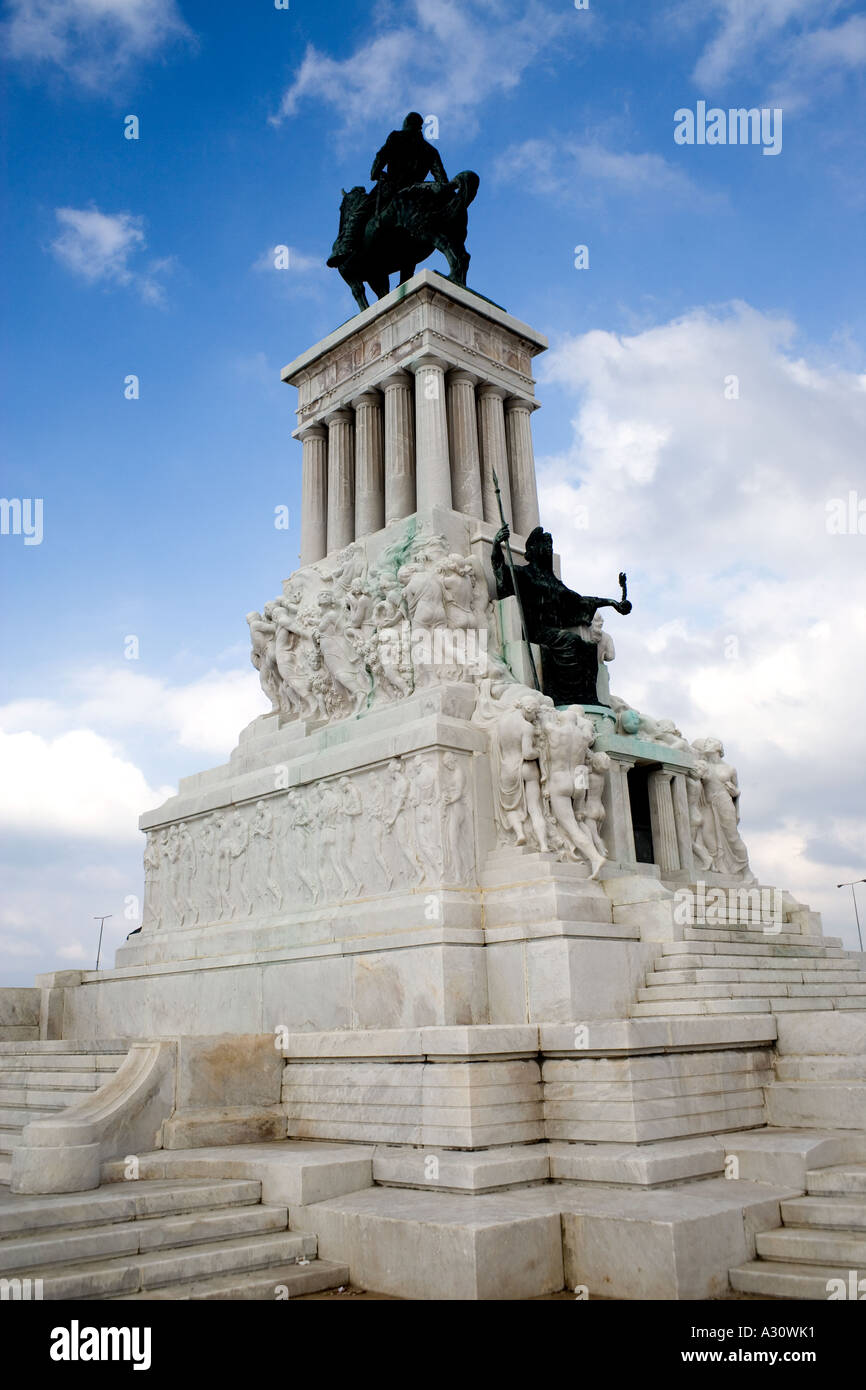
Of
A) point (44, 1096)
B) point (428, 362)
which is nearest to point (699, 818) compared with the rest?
point (428, 362)

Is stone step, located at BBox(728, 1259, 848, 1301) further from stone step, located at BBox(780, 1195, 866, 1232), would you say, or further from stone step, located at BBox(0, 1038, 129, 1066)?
stone step, located at BBox(0, 1038, 129, 1066)

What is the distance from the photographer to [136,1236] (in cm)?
877

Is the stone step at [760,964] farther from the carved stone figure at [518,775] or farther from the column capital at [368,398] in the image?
the column capital at [368,398]

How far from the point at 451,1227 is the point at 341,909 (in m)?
8.45

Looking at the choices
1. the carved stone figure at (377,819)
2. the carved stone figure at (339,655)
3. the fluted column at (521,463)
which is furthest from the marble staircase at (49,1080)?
the fluted column at (521,463)

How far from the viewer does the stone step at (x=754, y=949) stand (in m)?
14.6

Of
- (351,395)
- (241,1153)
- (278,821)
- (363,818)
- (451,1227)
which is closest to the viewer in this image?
(451,1227)

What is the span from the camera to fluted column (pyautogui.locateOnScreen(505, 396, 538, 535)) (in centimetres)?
2189

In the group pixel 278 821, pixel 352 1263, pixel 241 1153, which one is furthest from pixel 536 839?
pixel 352 1263

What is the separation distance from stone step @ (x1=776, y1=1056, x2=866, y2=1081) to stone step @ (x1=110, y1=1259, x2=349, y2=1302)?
5.96m

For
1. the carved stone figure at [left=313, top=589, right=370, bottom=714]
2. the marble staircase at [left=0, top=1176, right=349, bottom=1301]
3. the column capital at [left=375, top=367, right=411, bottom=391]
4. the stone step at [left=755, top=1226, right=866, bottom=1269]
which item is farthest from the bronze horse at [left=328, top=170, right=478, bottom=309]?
the stone step at [left=755, top=1226, right=866, bottom=1269]
